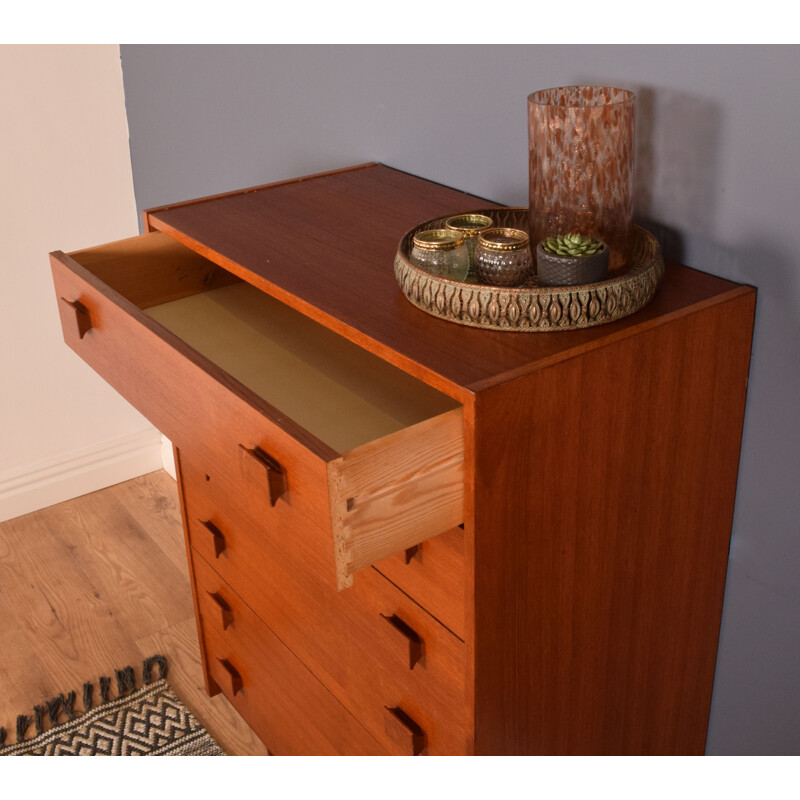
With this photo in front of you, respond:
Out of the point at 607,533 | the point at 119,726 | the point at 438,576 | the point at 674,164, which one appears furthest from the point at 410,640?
the point at 119,726

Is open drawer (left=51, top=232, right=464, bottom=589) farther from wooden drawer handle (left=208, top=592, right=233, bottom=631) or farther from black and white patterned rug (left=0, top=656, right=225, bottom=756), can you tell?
black and white patterned rug (left=0, top=656, right=225, bottom=756)

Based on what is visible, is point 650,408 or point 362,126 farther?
point 362,126

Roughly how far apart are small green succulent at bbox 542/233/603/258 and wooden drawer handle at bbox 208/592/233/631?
88 centimetres

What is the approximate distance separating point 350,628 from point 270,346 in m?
0.39

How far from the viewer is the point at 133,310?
4.00 ft

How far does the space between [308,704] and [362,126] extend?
2.96 ft

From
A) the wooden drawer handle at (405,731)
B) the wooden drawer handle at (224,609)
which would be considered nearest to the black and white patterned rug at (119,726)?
the wooden drawer handle at (224,609)

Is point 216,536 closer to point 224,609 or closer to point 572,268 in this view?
point 224,609

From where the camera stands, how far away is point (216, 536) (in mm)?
1532
